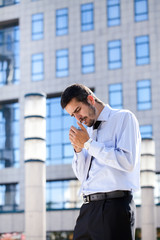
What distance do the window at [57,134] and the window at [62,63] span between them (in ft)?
7.17

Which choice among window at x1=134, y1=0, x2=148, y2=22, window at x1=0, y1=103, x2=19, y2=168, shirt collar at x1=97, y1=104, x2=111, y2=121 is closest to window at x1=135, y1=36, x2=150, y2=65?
window at x1=134, y1=0, x2=148, y2=22

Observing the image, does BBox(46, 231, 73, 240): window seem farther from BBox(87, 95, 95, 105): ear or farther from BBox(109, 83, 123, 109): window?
BBox(87, 95, 95, 105): ear

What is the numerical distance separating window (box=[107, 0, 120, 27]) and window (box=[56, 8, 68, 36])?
3383 mm

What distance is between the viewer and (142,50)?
34406 millimetres

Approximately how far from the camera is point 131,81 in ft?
113

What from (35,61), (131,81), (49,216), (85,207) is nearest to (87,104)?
(85,207)

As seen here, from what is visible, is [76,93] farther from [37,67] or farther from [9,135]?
[9,135]

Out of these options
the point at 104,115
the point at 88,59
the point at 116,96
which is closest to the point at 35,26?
the point at 88,59

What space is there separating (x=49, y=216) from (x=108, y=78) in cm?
1157

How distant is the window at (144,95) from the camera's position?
111 feet

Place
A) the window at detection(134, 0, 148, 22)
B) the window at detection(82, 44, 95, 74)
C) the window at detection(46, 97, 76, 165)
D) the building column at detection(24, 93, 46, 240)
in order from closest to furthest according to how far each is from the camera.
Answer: the building column at detection(24, 93, 46, 240) < the window at detection(134, 0, 148, 22) < the window at detection(82, 44, 95, 74) < the window at detection(46, 97, 76, 165)

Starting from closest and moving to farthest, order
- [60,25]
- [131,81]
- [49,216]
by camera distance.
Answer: [49,216]
[131,81]
[60,25]

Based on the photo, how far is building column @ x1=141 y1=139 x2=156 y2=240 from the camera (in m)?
18.5

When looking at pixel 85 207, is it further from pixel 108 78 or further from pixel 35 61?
pixel 35 61
